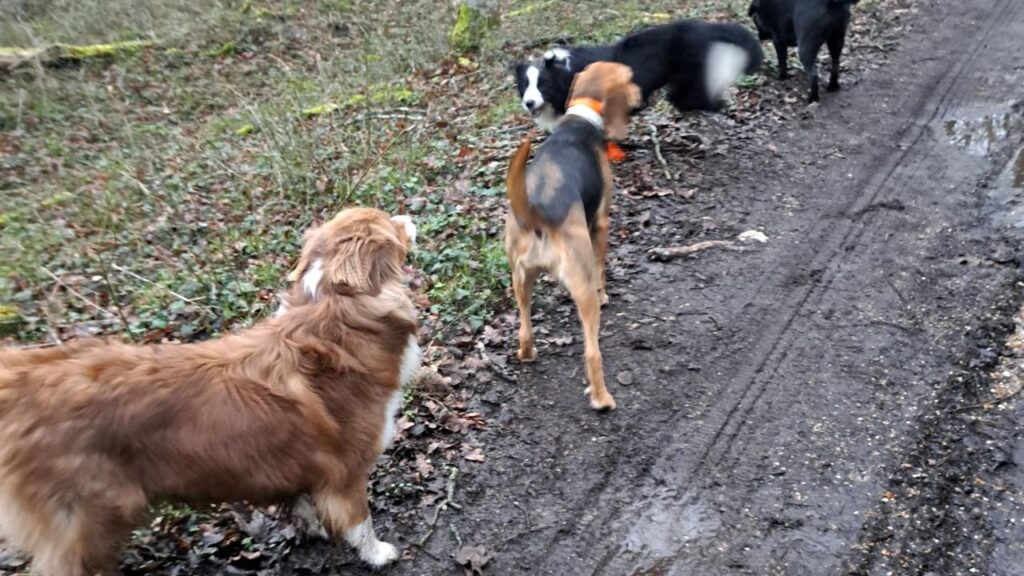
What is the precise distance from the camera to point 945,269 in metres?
5.49

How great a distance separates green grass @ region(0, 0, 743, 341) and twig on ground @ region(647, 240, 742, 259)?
1.35m

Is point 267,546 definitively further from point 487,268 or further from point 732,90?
A: point 732,90

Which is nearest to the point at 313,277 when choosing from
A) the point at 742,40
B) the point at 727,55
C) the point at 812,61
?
the point at 727,55

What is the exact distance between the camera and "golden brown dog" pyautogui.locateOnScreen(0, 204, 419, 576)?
2857 millimetres

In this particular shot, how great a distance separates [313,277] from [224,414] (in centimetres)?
75

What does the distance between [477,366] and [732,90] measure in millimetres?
5961

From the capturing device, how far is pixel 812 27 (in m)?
8.73

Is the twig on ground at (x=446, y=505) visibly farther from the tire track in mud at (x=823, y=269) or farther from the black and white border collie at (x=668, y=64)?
the black and white border collie at (x=668, y=64)

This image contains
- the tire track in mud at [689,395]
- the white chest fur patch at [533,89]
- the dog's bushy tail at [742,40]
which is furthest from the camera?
the dog's bushy tail at [742,40]

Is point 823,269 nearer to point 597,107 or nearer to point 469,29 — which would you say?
point 597,107

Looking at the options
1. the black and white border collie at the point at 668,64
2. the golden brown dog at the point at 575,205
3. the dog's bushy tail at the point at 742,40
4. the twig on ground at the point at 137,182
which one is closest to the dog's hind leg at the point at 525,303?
the golden brown dog at the point at 575,205

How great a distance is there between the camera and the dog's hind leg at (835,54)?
8797 mm

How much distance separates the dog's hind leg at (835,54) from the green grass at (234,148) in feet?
→ 11.8

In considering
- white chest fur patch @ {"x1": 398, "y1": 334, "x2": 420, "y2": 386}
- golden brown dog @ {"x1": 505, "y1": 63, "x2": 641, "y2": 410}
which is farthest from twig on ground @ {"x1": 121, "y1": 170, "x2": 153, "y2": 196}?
white chest fur patch @ {"x1": 398, "y1": 334, "x2": 420, "y2": 386}
